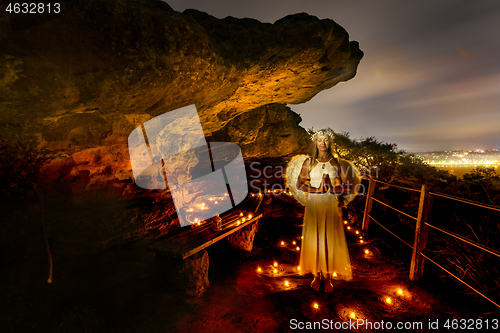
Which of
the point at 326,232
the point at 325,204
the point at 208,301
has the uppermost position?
the point at 325,204

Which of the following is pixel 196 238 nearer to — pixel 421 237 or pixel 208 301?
pixel 208 301

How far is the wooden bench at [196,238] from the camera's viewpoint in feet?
11.3

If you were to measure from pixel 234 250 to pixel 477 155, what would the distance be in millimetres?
74644

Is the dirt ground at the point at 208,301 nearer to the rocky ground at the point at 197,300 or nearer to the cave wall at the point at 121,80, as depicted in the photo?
the rocky ground at the point at 197,300

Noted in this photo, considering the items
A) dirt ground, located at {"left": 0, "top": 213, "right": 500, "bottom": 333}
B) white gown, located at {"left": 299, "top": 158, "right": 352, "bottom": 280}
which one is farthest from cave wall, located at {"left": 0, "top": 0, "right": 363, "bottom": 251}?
white gown, located at {"left": 299, "top": 158, "right": 352, "bottom": 280}

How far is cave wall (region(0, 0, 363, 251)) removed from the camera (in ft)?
7.31

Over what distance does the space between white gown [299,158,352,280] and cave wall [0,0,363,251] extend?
2410mm

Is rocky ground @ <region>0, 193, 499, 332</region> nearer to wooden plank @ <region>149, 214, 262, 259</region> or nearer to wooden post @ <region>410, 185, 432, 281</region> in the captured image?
wooden post @ <region>410, 185, 432, 281</region>

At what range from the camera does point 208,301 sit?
3.53m

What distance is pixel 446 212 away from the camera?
5453mm

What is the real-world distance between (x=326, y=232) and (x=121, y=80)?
367 cm

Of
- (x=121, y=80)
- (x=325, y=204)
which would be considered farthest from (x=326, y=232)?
(x=121, y=80)

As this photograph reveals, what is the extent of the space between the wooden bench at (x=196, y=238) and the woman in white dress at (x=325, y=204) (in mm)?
1822

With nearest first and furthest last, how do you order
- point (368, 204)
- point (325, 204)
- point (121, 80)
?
point (121, 80) < point (325, 204) < point (368, 204)
